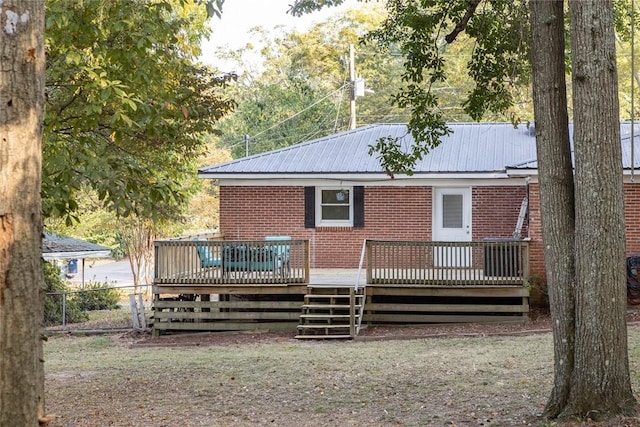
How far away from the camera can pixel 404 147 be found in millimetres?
23406

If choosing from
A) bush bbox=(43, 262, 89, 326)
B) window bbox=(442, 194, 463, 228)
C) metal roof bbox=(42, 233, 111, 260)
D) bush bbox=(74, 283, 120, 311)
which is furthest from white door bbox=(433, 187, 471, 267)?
bush bbox=(74, 283, 120, 311)

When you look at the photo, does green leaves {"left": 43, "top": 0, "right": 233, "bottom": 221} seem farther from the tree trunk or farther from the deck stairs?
the deck stairs

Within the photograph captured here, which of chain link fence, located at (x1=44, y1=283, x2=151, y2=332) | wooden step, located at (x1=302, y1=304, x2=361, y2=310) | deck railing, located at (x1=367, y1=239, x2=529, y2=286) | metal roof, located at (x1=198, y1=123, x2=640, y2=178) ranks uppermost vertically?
metal roof, located at (x1=198, y1=123, x2=640, y2=178)

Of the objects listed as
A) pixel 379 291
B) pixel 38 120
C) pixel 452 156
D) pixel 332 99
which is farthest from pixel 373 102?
pixel 38 120

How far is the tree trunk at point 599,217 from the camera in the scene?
7809 mm

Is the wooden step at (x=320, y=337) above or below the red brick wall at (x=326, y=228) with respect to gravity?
below

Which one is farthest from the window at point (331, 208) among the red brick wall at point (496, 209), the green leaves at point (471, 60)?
the green leaves at point (471, 60)

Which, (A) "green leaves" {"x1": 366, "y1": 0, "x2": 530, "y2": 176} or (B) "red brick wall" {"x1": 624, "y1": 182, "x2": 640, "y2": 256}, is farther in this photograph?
(B) "red brick wall" {"x1": 624, "y1": 182, "x2": 640, "y2": 256}

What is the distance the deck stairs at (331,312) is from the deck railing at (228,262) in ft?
1.62

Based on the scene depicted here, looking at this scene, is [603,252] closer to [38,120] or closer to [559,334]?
[559,334]

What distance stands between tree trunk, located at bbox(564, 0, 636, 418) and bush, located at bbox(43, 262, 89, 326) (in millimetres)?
19487

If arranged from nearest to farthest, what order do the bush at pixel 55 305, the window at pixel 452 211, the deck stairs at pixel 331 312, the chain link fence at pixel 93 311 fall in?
the deck stairs at pixel 331 312 → the chain link fence at pixel 93 311 → the window at pixel 452 211 → the bush at pixel 55 305

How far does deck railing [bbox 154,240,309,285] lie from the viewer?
1861 centimetres

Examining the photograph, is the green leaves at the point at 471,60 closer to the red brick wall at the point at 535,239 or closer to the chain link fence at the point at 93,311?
the red brick wall at the point at 535,239
